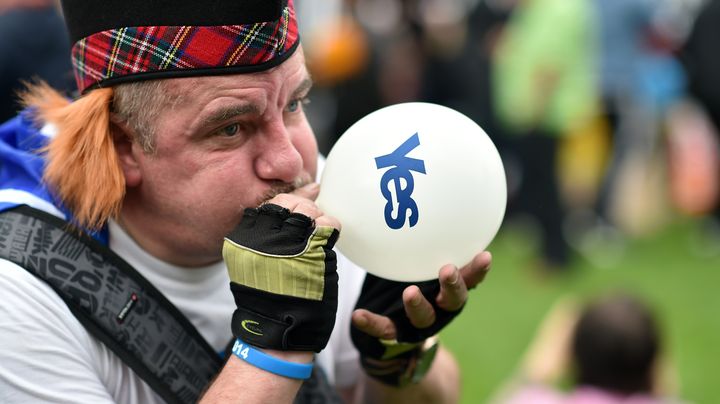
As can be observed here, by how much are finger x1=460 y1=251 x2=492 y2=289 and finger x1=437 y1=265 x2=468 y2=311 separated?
0.9 inches

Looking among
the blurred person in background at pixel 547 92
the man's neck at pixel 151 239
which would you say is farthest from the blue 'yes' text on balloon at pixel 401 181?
the blurred person in background at pixel 547 92

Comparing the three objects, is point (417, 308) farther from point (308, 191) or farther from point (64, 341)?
point (64, 341)

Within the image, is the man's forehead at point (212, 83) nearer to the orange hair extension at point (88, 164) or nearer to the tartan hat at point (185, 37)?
the tartan hat at point (185, 37)

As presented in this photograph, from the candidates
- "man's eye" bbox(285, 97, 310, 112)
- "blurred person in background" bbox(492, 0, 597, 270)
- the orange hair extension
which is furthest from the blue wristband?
"blurred person in background" bbox(492, 0, 597, 270)

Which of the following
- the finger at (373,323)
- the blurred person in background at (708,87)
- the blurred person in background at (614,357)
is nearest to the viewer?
the finger at (373,323)

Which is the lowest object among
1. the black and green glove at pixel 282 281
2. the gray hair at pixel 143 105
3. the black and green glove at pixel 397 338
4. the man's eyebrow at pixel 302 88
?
the black and green glove at pixel 397 338

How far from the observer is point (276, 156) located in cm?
209

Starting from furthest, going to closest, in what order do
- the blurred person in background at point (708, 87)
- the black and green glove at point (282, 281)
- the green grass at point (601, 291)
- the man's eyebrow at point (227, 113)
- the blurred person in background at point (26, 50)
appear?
the blurred person in background at point (708, 87) < the green grass at point (601, 291) < the blurred person in background at point (26, 50) < the man's eyebrow at point (227, 113) < the black and green glove at point (282, 281)

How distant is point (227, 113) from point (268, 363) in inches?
20.6

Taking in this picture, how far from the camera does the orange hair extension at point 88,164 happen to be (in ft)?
6.88

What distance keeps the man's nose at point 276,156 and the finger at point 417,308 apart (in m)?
0.36

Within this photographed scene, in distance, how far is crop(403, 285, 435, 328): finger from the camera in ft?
6.69

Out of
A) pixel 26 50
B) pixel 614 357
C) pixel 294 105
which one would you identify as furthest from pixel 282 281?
pixel 26 50

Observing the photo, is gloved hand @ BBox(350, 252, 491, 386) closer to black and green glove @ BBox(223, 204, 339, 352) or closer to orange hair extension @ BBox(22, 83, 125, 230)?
black and green glove @ BBox(223, 204, 339, 352)
